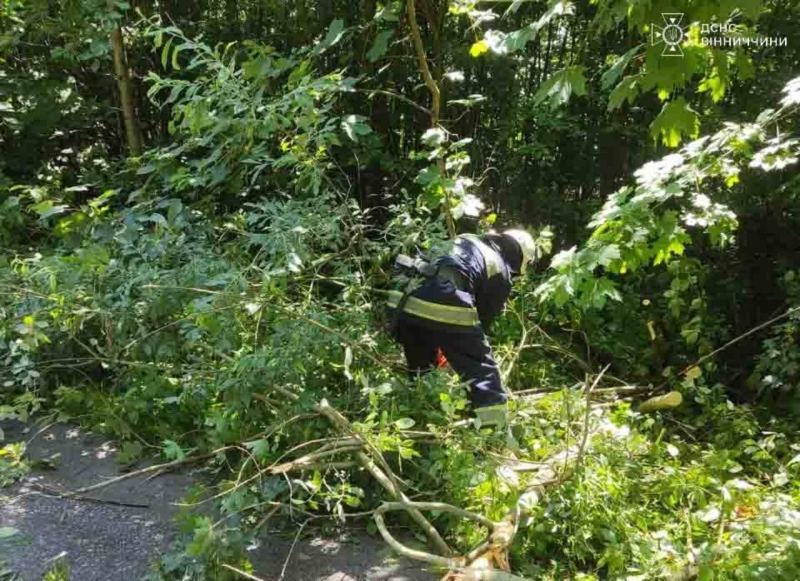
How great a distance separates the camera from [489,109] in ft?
18.9

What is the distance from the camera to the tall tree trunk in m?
5.12

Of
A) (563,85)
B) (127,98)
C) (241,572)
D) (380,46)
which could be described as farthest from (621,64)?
(127,98)

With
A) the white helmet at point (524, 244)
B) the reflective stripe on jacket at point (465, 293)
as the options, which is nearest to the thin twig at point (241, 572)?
the reflective stripe on jacket at point (465, 293)

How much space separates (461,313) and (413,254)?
557 millimetres

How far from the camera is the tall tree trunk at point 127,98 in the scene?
512 centimetres

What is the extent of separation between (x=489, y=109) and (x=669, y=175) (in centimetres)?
298

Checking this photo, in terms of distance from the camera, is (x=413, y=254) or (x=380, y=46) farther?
(x=380, y=46)

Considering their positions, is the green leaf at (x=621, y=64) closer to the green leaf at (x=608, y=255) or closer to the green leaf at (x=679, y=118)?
the green leaf at (x=679, y=118)

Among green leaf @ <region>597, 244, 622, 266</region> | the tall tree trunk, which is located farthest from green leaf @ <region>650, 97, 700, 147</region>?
the tall tree trunk

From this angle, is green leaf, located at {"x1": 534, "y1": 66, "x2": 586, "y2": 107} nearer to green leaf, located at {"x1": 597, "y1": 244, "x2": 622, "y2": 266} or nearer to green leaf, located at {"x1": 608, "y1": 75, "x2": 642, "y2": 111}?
green leaf, located at {"x1": 608, "y1": 75, "x2": 642, "y2": 111}

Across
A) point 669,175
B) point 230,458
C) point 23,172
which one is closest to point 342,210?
point 230,458

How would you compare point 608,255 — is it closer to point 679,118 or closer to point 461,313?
point 679,118

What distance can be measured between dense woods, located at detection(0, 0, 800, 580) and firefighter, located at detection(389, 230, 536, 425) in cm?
16

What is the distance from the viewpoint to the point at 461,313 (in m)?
3.33
